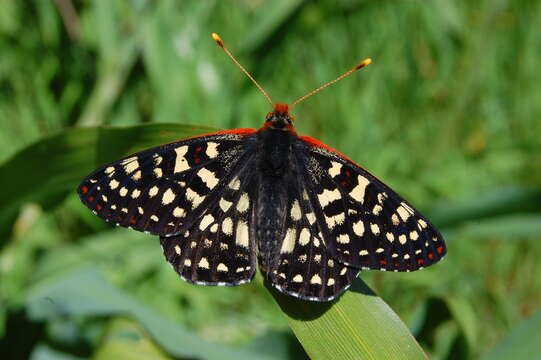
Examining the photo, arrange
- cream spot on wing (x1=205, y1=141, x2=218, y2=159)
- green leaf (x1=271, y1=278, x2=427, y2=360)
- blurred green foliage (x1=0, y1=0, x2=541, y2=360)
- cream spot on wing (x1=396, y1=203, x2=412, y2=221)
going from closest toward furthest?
green leaf (x1=271, y1=278, x2=427, y2=360)
cream spot on wing (x1=396, y1=203, x2=412, y2=221)
cream spot on wing (x1=205, y1=141, x2=218, y2=159)
blurred green foliage (x1=0, y1=0, x2=541, y2=360)

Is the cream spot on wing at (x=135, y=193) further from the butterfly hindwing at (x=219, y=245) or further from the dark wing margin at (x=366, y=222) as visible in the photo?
the dark wing margin at (x=366, y=222)

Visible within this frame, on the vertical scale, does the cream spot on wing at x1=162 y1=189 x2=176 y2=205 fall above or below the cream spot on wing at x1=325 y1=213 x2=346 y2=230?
above

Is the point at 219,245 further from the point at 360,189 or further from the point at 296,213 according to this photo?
the point at 360,189

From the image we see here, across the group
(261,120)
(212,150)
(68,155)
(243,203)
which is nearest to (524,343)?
(243,203)

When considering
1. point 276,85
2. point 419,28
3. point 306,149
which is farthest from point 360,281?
point 419,28

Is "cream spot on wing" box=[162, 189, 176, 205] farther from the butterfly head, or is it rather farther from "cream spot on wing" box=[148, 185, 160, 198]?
the butterfly head

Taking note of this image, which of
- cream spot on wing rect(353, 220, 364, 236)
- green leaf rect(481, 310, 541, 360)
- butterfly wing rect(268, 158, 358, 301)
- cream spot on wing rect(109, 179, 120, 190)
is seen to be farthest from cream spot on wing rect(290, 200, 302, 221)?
green leaf rect(481, 310, 541, 360)
